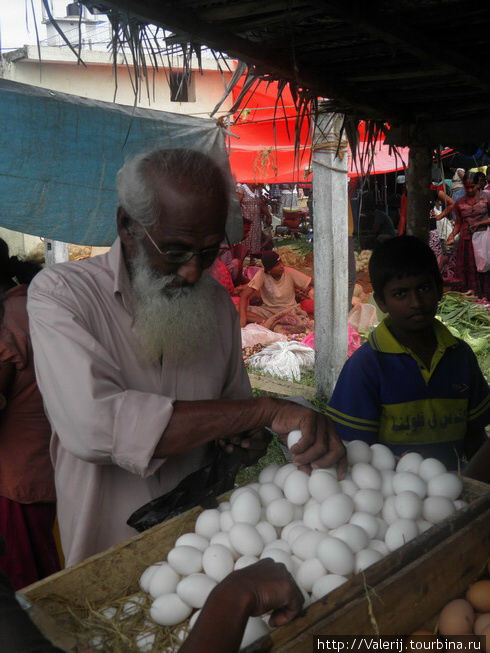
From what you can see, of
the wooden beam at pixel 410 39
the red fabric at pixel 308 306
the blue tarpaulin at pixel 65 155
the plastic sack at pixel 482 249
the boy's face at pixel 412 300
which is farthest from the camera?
the plastic sack at pixel 482 249

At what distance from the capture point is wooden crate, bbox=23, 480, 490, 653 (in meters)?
1.27

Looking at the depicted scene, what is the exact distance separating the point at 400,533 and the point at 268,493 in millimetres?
384

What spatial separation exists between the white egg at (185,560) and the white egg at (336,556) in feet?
1.04

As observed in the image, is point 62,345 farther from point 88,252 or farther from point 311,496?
point 88,252

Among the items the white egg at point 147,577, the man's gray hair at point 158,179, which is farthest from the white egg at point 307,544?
the man's gray hair at point 158,179

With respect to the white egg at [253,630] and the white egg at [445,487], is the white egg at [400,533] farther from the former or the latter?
the white egg at [253,630]

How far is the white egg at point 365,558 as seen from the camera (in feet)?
4.92

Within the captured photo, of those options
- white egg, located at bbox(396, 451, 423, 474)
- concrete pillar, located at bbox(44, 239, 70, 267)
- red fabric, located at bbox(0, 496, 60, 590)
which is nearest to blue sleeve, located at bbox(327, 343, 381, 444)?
white egg, located at bbox(396, 451, 423, 474)

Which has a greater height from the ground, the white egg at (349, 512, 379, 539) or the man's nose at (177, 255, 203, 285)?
the man's nose at (177, 255, 203, 285)

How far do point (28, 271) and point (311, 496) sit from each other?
2.12 metres

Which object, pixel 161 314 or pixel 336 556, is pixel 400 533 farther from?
pixel 161 314

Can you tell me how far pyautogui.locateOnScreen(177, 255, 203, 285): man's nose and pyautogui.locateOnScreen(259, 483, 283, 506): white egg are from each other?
66cm

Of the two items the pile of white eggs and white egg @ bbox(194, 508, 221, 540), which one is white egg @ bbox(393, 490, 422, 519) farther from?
white egg @ bbox(194, 508, 221, 540)

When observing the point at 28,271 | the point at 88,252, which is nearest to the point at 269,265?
the point at 88,252
